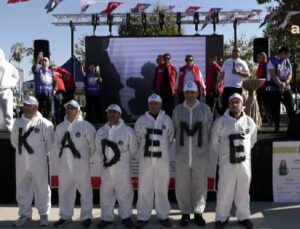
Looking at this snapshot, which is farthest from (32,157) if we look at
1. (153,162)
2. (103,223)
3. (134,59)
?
(134,59)

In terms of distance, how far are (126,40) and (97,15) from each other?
5.16 m

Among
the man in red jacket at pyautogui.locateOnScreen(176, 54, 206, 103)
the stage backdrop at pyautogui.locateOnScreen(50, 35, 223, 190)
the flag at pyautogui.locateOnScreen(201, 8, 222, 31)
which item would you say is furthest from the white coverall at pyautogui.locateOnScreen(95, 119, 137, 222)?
the flag at pyautogui.locateOnScreen(201, 8, 222, 31)

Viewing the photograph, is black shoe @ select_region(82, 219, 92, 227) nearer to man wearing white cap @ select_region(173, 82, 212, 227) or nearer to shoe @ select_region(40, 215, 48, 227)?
shoe @ select_region(40, 215, 48, 227)

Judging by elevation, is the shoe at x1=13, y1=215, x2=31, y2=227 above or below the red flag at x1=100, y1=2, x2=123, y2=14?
below

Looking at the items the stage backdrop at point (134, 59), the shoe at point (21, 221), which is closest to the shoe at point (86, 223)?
the shoe at point (21, 221)

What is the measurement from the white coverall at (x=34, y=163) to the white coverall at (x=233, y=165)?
2169 mm

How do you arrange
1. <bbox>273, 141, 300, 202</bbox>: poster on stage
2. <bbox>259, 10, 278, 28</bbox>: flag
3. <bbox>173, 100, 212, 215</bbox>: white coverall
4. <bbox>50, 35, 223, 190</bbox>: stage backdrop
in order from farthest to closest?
<bbox>259, 10, 278, 28</bbox>: flag, <bbox>50, 35, 223, 190</bbox>: stage backdrop, <bbox>273, 141, 300, 202</bbox>: poster on stage, <bbox>173, 100, 212, 215</bbox>: white coverall

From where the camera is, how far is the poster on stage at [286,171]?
774 cm

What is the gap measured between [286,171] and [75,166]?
3293 mm

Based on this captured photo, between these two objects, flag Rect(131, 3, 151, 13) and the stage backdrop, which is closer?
the stage backdrop

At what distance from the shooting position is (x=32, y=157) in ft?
21.5

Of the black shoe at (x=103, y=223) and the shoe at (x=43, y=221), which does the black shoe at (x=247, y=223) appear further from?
the shoe at (x=43, y=221)

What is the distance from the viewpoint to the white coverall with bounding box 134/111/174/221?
650 centimetres

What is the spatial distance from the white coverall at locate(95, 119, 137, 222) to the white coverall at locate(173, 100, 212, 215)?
613 mm
